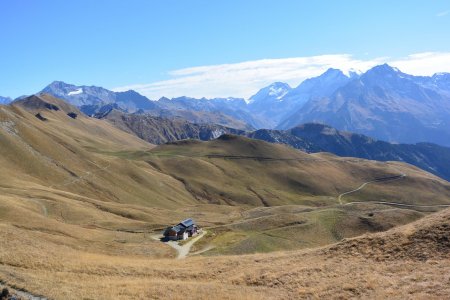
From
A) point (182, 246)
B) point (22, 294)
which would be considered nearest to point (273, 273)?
point (22, 294)

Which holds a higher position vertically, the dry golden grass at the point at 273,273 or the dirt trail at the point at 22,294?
the dirt trail at the point at 22,294

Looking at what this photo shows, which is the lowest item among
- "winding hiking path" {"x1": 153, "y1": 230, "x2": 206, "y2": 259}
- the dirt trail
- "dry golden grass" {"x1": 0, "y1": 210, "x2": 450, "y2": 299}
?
"winding hiking path" {"x1": 153, "y1": 230, "x2": 206, "y2": 259}

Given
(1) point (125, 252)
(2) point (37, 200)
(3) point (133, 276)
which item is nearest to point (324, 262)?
(3) point (133, 276)

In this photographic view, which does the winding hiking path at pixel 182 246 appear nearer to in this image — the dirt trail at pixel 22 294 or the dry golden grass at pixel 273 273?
the dry golden grass at pixel 273 273

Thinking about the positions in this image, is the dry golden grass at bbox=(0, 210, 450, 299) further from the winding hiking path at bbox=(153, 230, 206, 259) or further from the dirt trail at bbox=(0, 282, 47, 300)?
the winding hiking path at bbox=(153, 230, 206, 259)

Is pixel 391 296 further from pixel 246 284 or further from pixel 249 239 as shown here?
pixel 249 239

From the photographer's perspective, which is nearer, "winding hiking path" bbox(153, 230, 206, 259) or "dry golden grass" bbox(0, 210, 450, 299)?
"dry golden grass" bbox(0, 210, 450, 299)

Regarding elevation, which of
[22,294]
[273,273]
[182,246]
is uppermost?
[22,294]

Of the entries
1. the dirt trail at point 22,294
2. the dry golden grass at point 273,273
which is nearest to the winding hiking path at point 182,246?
the dry golden grass at point 273,273

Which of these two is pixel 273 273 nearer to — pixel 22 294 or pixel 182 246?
pixel 22 294

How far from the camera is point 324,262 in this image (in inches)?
1642

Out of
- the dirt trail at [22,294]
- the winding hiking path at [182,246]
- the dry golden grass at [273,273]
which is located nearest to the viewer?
the dirt trail at [22,294]

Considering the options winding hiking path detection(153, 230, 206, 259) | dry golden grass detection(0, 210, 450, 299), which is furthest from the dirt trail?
winding hiking path detection(153, 230, 206, 259)

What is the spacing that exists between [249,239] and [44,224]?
4275 centimetres
